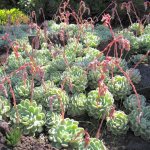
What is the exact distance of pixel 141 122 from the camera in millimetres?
3104

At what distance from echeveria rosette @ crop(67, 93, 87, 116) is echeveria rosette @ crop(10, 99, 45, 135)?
29 centimetres

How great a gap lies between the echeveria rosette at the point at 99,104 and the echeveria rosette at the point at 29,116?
0.42 m

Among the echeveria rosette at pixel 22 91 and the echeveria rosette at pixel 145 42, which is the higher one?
the echeveria rosette at pixel 145 42

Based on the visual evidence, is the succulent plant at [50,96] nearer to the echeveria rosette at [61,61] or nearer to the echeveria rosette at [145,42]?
the echeveria rosette at [61,61]

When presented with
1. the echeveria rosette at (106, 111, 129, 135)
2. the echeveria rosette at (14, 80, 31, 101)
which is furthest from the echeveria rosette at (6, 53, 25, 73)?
the echeveria rosette at (106, 111, 129, 135)

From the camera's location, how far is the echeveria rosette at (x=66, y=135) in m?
2.91

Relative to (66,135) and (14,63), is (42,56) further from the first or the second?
(66,135)

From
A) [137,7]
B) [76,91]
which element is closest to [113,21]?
[137,7]

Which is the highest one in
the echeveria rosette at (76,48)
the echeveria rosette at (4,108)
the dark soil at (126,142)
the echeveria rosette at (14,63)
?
the echeveria rosette at (76,48)

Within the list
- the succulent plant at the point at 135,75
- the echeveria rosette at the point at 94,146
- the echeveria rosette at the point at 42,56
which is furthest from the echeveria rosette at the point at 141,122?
the echeveria rosette at the point at 42,56

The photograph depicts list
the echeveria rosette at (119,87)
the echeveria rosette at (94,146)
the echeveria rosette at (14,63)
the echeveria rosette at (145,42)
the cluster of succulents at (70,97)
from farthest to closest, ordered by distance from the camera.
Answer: the echeveria rosette at (145,42)
the echeveria rosette at (14,63)
the echeveria rosette at (119,87)
the cluster of succulents at (70,97)
the echeveria rosette at (94,146)

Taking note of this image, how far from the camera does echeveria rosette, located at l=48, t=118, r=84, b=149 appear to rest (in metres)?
2.91

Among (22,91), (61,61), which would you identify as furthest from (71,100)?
(61,61)

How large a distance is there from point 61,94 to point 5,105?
480 mm
